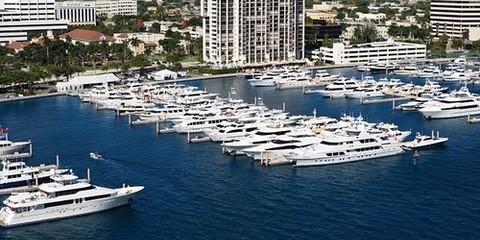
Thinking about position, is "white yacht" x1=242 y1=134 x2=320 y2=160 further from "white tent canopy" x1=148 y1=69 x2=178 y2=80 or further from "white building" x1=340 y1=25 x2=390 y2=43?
"white building" x1=340 y1=25 x2=390 y2=43

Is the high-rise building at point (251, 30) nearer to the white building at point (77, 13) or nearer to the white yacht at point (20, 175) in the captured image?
the white building at point (77, 13)

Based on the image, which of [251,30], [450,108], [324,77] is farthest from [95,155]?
[251,30]

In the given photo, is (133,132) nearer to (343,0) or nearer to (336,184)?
(336,184)

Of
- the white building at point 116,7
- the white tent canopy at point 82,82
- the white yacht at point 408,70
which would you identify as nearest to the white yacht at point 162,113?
the white tent canopy at point 82,82

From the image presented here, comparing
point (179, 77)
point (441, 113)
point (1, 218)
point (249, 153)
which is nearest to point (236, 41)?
point (179, 77)

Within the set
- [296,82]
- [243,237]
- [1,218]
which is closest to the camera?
[243,237]
